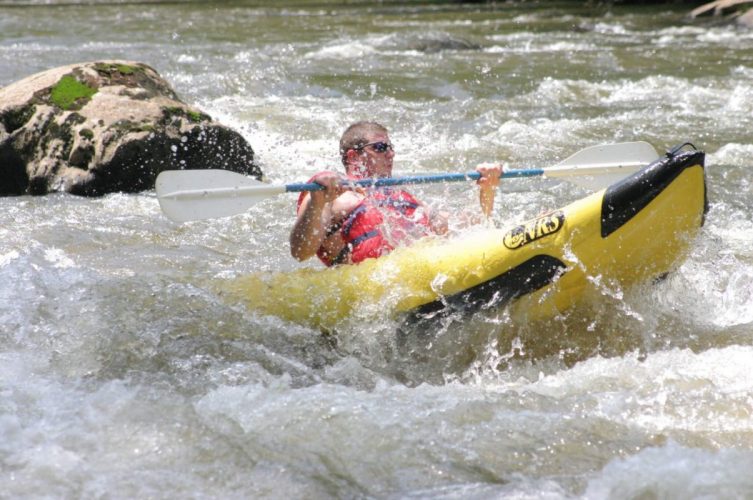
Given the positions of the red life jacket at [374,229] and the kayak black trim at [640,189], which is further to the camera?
the red life jacket at [374,229]

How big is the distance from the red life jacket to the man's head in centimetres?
9

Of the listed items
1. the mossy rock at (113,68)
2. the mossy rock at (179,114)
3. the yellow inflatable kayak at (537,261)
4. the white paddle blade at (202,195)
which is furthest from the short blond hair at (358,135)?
the mossy rock at (113,68)

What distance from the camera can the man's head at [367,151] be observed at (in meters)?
4.03

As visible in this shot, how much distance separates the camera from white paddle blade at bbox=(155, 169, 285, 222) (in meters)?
4.10

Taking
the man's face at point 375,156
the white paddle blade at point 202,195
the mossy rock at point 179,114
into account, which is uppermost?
the man's face at point 375,156

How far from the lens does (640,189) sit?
3336 mm

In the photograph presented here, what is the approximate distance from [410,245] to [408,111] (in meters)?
4.62

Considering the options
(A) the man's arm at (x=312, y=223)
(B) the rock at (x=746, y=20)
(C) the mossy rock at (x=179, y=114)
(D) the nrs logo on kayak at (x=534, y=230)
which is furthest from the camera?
(B) the rock at (x=746, y=20)

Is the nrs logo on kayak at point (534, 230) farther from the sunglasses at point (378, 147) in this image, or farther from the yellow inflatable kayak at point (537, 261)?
the sunglasses at point (378, 147)

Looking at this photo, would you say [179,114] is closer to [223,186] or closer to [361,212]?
[223,186]

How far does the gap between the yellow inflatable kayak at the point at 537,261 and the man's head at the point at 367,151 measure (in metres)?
0.45

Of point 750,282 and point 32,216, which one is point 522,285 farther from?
point 32,216

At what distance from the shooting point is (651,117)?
26.0 feet

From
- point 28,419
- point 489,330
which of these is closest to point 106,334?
point 28,419
